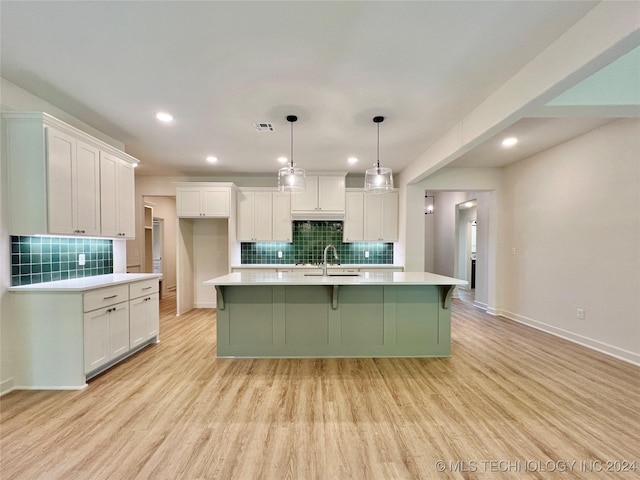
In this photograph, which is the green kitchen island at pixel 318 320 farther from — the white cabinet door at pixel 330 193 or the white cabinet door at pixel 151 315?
the white cabinet door at pixel 330 193

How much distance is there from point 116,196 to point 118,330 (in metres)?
1.59

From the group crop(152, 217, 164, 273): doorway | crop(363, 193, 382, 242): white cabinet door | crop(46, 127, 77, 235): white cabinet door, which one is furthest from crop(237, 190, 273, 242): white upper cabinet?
crop(152, 217, 164, 273): doorway

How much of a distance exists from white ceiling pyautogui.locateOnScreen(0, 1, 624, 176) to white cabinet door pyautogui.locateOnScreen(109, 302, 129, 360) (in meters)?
2.13

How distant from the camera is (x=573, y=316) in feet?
11.9

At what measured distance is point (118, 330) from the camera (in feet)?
9.40

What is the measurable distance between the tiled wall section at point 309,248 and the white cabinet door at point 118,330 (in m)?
2.68

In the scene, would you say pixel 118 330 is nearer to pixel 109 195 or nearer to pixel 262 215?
pixel 109 195

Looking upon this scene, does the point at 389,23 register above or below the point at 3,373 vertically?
above

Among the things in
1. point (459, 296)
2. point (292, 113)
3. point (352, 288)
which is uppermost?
point (292, 113)

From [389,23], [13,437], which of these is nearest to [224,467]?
[13,437]

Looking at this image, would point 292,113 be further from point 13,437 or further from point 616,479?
point 616,479

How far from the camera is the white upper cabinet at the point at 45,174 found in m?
2.38

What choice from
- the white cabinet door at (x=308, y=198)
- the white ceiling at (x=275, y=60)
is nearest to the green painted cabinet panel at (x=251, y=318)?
the white ceiling at (x=275, y=60)

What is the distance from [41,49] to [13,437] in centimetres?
275
